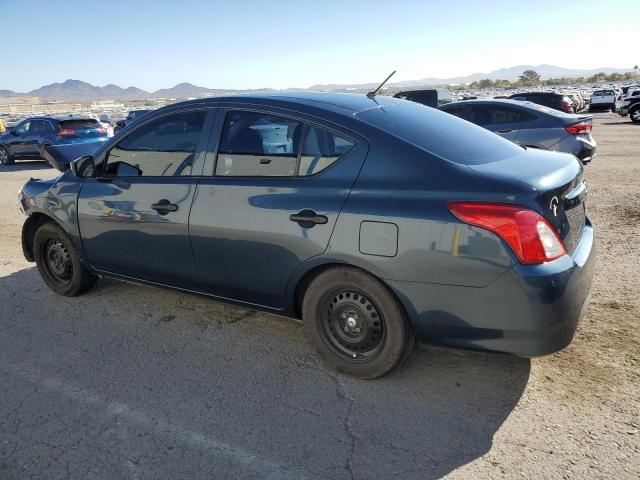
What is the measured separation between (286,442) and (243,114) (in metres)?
2.10

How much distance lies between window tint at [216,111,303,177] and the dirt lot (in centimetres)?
127

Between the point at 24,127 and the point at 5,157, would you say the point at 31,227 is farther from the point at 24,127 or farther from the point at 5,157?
the point at 5,157

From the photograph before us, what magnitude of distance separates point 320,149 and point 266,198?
0.46m

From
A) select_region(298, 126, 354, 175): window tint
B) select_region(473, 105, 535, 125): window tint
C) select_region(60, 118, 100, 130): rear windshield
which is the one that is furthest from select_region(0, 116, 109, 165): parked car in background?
select_region(298, 126, 354, 175): window tint

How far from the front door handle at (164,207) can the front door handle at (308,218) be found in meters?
1.02

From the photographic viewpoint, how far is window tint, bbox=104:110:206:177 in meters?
3.64

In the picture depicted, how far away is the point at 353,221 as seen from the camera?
112 inches

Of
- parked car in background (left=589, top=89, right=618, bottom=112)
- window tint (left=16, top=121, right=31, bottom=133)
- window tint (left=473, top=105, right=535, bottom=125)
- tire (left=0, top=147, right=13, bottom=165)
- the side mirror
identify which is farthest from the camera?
parked car in background (left=589, top=89, right=618, bottom=112)

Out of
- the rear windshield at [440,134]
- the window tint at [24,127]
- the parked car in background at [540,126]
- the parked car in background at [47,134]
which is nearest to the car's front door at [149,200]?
the rear windshield at [440,134]

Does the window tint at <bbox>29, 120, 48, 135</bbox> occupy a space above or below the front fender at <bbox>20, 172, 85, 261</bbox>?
above

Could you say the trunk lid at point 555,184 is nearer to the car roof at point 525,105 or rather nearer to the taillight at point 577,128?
the taillight at point 577,128

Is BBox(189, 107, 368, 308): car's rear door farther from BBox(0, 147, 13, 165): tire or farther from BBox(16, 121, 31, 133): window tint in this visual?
BBox(0, 147, 13, 165): tire

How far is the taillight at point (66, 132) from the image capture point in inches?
599

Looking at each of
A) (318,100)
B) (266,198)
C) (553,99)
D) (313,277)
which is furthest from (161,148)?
(553,99)
